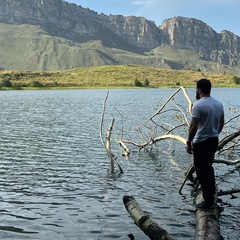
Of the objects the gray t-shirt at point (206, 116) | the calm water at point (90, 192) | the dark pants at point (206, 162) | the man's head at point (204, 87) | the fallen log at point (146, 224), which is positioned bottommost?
the calm water at point (90, 192)

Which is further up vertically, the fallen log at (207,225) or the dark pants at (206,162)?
the dark pants at (206,162)

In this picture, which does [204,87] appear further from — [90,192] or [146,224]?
[90,192]

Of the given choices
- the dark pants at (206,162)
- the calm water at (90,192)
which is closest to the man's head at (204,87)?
the dark pants at (206,162)

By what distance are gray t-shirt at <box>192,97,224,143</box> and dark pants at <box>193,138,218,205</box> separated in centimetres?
19

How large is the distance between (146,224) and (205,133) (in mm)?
3370

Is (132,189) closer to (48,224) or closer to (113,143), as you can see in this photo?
(48,224)

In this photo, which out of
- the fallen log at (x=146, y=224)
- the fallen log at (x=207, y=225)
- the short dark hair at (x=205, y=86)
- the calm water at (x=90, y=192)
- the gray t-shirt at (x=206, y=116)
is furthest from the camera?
the calm water at (x=90, y=192)

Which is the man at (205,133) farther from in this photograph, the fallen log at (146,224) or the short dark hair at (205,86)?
the fallen log at (146,224)

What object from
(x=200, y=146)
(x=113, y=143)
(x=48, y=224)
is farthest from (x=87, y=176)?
(x=113, y=143)

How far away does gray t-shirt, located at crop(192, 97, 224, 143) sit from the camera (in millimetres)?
11438

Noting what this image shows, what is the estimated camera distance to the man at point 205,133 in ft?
37.7

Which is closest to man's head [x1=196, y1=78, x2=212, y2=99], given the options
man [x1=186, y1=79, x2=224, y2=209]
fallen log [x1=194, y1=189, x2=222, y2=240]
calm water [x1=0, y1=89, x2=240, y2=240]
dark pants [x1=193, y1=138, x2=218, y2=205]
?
man [x1=186, y1=79, x2=224, y2=209]

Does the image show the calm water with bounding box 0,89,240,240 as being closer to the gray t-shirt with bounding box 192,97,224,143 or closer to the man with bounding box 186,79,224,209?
the man with bounding box 186,79,224,209

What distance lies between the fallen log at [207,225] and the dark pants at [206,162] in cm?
45
